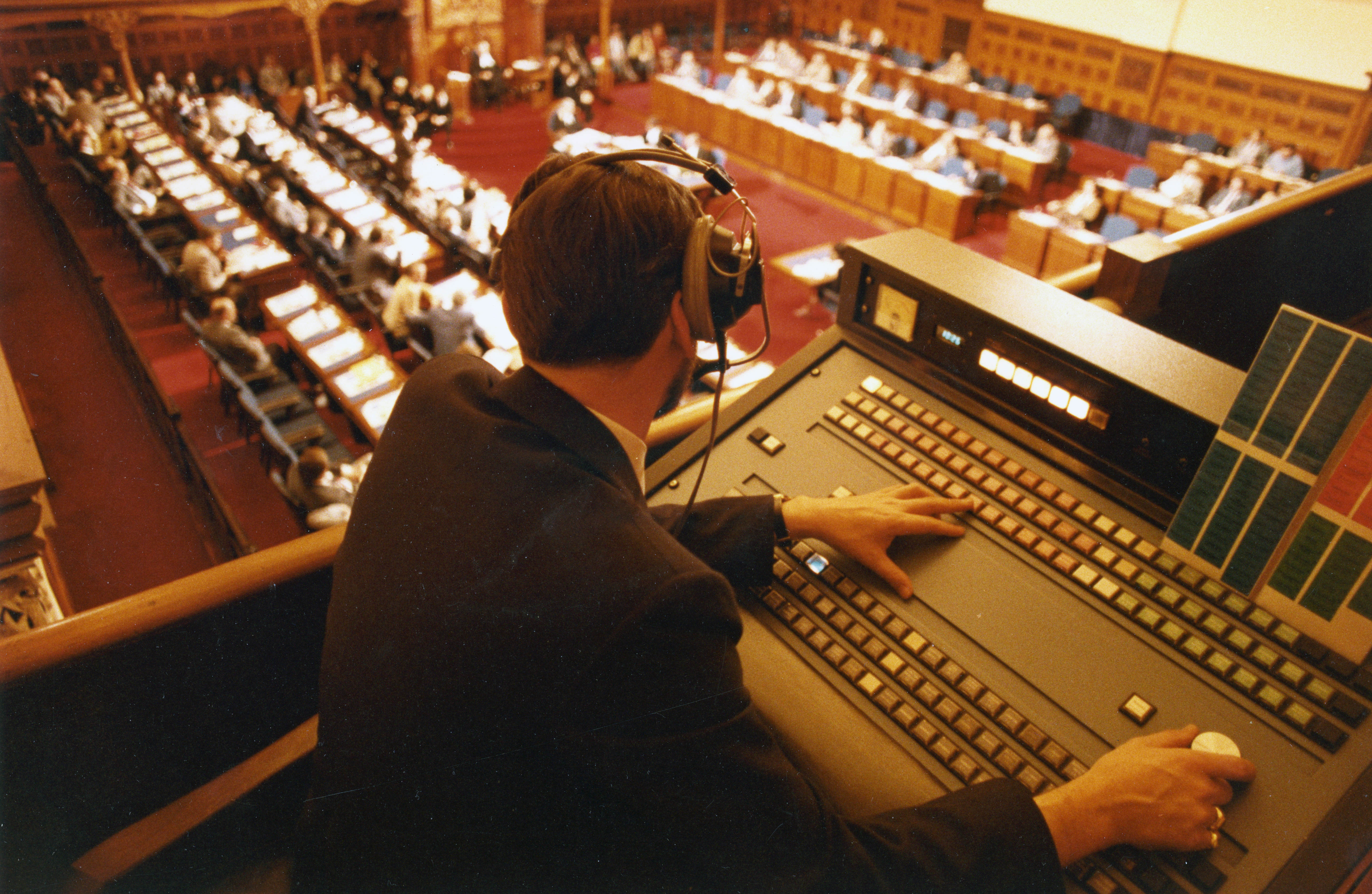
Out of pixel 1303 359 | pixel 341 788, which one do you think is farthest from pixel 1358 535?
pixel 341 788

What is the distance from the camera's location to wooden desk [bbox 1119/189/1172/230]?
823 cm

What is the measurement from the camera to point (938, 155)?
9562 mm

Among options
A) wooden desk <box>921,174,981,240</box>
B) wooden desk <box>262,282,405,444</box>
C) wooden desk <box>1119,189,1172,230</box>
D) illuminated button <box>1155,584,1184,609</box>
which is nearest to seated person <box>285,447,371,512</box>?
wooden desk <box>262,282,405,444</box>

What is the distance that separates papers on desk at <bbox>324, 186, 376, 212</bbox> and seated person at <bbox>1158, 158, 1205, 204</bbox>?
792 centimetres

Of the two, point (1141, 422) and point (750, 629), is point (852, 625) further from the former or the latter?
point (1141, 422)

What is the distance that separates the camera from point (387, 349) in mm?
6637

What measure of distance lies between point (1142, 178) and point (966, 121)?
230 centimetres

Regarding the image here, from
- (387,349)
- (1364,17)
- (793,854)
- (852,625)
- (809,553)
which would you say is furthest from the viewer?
(1364,17)

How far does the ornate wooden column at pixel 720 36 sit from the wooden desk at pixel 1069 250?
757 cm

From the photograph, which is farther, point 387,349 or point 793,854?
point 387,349

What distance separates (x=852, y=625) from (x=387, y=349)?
19.9 ft

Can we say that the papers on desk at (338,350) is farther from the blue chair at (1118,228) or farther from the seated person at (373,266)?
the blue chair at (1118,228)

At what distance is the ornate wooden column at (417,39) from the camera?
40.1 ft

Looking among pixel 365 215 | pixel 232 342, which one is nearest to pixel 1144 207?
pixel 365 215
